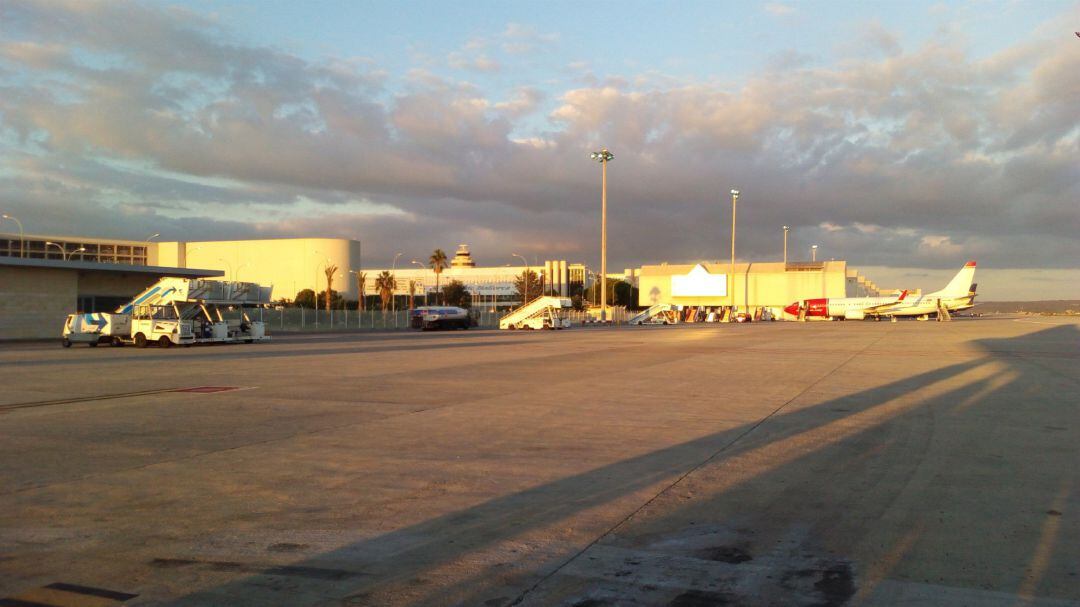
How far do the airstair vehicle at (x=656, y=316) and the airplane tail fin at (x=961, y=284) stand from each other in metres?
30.9

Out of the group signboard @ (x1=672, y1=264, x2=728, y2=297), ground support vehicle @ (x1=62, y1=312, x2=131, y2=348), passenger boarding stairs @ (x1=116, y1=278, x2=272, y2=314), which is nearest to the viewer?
passenger boarding stairs @ (x1=116, y1=278, x2=272, y2=314)

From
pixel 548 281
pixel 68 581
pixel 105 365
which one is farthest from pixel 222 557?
pixel 548 281

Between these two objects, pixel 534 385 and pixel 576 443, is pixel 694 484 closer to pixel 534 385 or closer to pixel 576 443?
pixel 576 443

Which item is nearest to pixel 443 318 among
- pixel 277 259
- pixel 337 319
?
pixel 337 319

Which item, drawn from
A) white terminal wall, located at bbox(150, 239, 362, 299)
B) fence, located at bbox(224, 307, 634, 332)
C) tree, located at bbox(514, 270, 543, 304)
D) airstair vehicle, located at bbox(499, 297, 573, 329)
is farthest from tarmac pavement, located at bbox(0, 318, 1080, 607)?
white terminal wall, located at bbox(150, 239, 362, 299)

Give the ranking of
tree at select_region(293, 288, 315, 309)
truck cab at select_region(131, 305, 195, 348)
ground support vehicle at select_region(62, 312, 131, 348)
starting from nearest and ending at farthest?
truck cab at select_region(131, 305, 195, 348) < ground support vehicle at select_region(62, 312, 131, 348) < tree at select_region(293, 288, 315, 309)

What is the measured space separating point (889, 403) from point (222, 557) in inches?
505

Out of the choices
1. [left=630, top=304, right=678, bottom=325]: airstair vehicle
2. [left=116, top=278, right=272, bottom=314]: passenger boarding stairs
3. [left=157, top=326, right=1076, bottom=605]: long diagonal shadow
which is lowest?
[left=157, top=326, right=1076, bottom=605]: long diagonal shadow

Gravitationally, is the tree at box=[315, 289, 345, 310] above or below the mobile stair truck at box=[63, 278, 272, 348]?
above

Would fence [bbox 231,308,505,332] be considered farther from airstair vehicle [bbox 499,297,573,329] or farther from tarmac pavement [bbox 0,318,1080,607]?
tarmac pavement [bbox 0,318,1080,607]

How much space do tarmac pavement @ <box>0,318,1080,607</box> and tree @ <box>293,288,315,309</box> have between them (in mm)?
114548

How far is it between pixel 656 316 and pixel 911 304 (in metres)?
29.8

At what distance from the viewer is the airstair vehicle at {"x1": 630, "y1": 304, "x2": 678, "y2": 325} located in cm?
9219

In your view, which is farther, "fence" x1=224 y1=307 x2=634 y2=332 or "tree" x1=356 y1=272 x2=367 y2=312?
"tree" x1=356 y1=272 x2=367 y2=312
